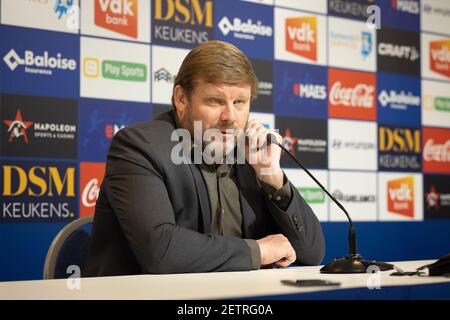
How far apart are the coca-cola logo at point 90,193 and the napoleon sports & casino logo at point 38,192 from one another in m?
0.06

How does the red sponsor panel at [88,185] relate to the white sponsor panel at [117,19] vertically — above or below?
below

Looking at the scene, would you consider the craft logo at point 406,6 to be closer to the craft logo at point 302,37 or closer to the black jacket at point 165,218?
the craft logo at point 302,37

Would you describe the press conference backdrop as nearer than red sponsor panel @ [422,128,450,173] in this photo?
Yes

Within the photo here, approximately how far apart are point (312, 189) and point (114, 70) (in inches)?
58.4

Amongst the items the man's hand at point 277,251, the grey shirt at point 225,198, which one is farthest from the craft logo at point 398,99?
Answer: the man's hand at point 277,251

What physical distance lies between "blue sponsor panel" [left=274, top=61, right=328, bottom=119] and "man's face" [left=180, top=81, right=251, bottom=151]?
187 cm

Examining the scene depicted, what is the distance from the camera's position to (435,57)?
190 inches

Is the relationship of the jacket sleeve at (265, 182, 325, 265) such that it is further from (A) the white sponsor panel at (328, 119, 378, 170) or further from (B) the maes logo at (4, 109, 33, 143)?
(A) the white sponsor panel at (328, 119, 378, 170)

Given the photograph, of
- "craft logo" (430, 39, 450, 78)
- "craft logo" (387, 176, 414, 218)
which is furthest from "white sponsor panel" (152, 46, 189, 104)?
"craft logo" (430, 39, 450, 78)

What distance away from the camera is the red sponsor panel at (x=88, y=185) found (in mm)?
3357

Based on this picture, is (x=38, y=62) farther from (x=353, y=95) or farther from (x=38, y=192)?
(x=353, y=95)

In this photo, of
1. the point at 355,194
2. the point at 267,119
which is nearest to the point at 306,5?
the point at 267,119

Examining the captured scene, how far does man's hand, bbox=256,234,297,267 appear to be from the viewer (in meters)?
1.87

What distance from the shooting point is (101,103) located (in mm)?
3439
